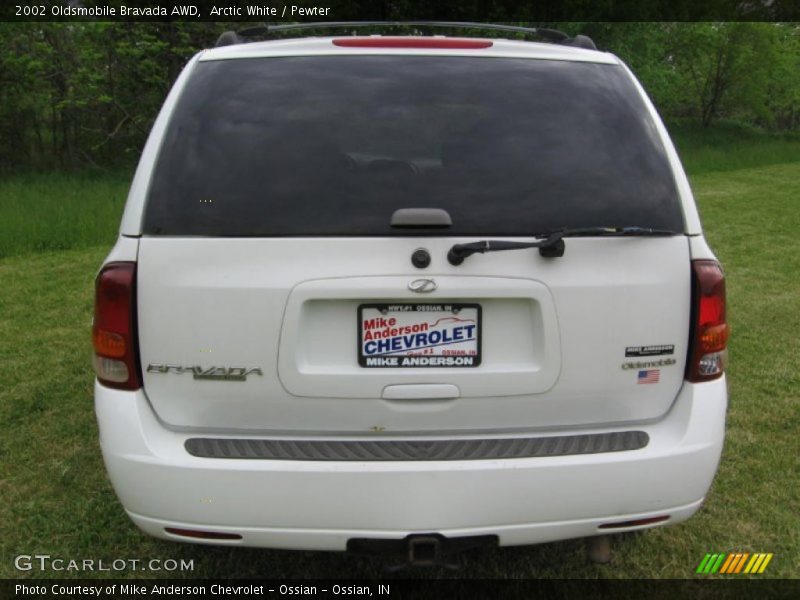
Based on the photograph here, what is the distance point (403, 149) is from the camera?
89.5 inches

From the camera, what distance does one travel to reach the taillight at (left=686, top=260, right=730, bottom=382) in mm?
2238

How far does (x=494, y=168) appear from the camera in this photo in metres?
2.21

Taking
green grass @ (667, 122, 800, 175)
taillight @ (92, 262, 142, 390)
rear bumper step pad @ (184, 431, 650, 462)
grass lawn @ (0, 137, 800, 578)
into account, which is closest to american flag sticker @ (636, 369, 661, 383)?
rear bumper step pad @ (184, 431, 650, 462)

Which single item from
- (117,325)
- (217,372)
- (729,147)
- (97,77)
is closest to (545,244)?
(217,372)

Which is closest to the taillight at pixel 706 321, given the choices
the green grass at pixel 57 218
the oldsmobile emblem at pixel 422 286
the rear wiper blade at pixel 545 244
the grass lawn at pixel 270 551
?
the rear wiper blade at pixel 545 244

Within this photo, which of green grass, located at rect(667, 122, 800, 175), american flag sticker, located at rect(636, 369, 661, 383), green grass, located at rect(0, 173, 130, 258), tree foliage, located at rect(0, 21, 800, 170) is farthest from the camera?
green grass, located at rect(667, 122, 800, 175)

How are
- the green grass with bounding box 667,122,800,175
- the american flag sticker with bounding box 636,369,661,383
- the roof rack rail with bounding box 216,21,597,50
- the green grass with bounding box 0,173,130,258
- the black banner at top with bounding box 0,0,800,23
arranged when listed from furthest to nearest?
the green grass with bounding box 667,122,800,175 < the black banner at top with bounding box 0,0,800,23 < the green grass with bounding box 0,173,130,258 < the roof rack rail with bounding box 216,21,597,50 < the american flag sticker with bounding box 636,369,661,383

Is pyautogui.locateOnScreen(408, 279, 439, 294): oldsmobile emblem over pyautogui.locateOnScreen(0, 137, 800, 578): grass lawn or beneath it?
over

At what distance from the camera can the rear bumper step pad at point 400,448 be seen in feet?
7.05

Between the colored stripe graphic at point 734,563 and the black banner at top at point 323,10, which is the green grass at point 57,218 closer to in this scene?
the black banner at top at point 323,10

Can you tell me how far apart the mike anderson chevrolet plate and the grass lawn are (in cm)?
117

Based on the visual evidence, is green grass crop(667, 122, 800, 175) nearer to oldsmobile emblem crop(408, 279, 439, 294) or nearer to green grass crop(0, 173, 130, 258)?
green grass crop(0, 173, 130, 258)

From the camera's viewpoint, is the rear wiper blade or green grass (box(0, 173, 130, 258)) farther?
green grass (box(0, 173, 130, 258))

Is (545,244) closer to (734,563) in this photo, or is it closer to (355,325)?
(355,325)
